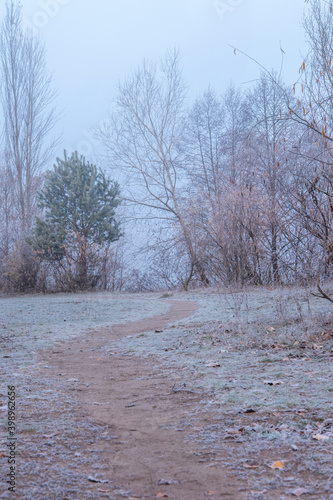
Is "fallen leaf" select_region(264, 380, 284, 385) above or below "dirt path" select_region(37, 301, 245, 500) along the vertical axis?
above

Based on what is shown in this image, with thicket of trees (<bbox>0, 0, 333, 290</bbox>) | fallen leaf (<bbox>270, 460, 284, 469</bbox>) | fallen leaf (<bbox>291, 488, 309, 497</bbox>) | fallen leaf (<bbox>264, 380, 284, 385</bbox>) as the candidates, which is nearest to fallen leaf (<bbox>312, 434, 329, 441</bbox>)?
fallen leaf (<bbox>270, 460, 284, 469</bbox>)

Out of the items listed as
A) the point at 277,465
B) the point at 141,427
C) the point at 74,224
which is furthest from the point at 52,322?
the point at 74,224

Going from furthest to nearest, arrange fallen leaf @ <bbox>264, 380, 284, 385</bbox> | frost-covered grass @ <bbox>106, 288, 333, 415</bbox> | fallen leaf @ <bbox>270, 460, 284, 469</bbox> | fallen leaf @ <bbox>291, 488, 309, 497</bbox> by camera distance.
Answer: fallen leaf @ <bbox>264, 380, 284, 385</bbox> < frost-covered grass @ <bbox>106, 288, 333, 415</bbox> < fallen leaf @ <bbox>270, 460, 284, 469</bbox> < fallen leaf @ <bbox>291, 488, 309, 497</bbox>

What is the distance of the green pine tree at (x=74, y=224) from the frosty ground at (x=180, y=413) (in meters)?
13.3

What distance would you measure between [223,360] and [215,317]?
137 inches

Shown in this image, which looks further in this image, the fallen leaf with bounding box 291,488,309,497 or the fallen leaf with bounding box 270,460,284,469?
the fallen leaf with bounding box 270,460,284,469

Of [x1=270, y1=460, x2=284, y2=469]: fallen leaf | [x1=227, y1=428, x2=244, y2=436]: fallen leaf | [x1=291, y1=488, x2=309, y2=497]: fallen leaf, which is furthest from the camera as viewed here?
[x1=227, y1=428, x2=244, y2=436]: fallen leaf

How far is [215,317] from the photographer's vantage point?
8.44 meters

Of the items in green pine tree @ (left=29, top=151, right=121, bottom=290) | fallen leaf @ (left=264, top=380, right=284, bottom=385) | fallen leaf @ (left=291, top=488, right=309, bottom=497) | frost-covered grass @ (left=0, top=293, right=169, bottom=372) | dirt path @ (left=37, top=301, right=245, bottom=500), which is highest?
green pine tree @ (left=29, top=151, right=121, bottom=290)

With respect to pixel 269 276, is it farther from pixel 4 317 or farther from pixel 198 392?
pixel 198 392

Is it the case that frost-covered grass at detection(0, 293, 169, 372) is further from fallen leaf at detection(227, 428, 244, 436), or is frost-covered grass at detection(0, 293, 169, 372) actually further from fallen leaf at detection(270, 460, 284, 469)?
fallen leaf at detection(270, 460, 284, 469)

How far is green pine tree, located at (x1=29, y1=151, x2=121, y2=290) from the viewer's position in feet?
65.7

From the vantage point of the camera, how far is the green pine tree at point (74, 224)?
788 inches

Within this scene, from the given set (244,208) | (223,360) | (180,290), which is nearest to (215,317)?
(223,360)
